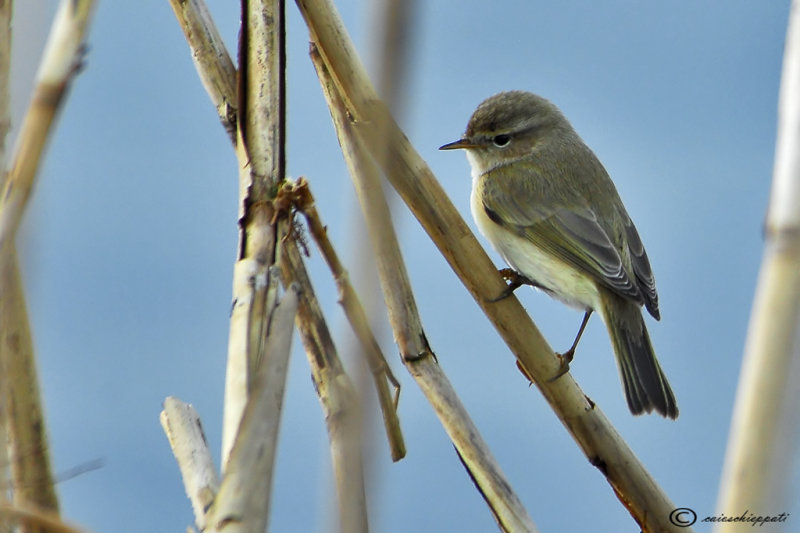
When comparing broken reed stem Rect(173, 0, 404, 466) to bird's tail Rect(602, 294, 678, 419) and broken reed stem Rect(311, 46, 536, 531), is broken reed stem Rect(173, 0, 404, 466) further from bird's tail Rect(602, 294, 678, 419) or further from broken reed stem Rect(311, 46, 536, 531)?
bird's tail Rect(602, 294, 678, 419)

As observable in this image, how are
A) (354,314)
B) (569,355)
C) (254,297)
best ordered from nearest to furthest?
(254,297) → (354,314) → (569,355)

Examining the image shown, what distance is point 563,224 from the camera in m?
3.57

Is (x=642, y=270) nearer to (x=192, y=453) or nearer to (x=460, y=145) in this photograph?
(x=460, y=145)

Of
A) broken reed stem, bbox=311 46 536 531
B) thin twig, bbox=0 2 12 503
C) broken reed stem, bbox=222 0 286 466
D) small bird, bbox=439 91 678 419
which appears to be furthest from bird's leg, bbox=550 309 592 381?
thin twig, bbox=0 2 12 503

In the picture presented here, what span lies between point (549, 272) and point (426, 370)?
1.44 metres

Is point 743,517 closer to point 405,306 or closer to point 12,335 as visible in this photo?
point 405,306

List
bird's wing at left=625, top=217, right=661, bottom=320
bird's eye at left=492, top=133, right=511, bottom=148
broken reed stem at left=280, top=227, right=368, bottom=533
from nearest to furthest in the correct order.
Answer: broken reed stem at left=280, top=227, right=368, bottom=533, bird's wing at left=625, top=217, right=661, bottom=320, bird's eye at left=492, top=133, right=511, bottom=148

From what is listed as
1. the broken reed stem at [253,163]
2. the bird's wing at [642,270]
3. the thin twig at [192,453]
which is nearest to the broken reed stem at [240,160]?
the broken reed stem at [253,163]

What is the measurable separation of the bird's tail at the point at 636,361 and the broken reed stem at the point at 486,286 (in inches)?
32.6

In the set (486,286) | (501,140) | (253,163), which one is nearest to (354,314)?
(253,163)

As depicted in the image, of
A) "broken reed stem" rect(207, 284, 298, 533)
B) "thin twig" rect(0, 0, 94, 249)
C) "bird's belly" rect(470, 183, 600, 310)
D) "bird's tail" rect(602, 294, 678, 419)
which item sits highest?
"thin twig" rect(0, 0, 94, 249)

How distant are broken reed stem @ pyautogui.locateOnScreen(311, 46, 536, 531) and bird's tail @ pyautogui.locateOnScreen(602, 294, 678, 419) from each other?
1.22 meters

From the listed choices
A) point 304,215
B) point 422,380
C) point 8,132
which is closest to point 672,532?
point 422,380

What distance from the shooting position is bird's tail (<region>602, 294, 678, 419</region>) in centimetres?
309
